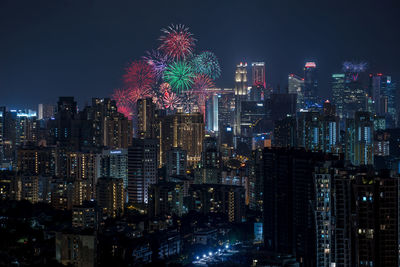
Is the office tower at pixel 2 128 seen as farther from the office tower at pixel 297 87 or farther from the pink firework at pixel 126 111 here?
the office tower at pixel 297 87

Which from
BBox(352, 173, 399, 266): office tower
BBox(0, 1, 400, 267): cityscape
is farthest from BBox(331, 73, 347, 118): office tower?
BBox(352, 173, 399, 266): office tower

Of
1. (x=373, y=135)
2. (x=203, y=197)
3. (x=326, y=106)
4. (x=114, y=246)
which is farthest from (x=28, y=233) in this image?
(x=326, y=106)

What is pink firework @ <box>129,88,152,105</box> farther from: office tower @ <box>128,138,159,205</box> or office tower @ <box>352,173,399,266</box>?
office tower @ <box>352,173,399,266</box>

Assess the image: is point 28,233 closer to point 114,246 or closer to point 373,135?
point 114,246

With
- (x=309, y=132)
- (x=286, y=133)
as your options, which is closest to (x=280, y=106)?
(x=286, y=133)

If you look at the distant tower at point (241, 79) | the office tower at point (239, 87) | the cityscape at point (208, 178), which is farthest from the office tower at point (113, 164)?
the distant tower at point (241, 79)

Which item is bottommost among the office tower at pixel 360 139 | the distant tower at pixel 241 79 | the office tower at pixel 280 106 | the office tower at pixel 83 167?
the office tower at pixel 83 167
